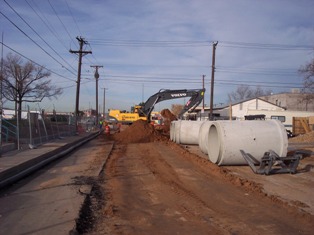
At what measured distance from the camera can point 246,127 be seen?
45.5ft

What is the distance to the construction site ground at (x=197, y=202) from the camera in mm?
6523

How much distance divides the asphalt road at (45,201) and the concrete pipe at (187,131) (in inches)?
493

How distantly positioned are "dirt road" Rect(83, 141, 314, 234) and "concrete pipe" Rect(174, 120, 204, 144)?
12330mm

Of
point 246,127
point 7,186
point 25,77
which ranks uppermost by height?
point 25,77

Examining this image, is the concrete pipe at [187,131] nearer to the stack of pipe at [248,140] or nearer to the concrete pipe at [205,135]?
the concrete pipe at [205,135]

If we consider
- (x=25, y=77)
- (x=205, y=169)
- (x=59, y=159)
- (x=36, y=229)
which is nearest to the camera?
(x=36, y=229)

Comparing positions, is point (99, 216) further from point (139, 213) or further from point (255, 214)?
point (255, 214)

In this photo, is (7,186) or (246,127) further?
(246,127)

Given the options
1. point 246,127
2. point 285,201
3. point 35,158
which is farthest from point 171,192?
point 35,158

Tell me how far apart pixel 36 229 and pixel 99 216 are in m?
1.30

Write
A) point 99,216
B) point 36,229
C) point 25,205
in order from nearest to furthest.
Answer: point 36,229, point 99,216, point 25,205

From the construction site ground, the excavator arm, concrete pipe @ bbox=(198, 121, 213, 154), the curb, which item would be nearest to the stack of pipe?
the construction site ground

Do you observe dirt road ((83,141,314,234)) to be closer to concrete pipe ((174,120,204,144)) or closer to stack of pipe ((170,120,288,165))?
stack of pipe ((170,120,288,165))

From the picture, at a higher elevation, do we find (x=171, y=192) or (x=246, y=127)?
(x=246, y=127)
